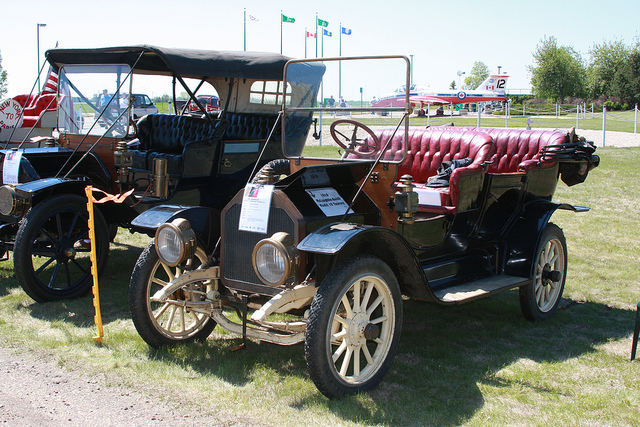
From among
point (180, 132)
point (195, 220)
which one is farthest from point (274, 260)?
point (180, 132)

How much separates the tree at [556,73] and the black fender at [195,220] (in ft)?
194

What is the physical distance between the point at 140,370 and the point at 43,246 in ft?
7.81

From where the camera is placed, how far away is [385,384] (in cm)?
347

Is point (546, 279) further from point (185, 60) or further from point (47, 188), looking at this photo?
point (47, 188)

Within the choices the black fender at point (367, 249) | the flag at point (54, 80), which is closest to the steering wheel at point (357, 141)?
the black fender at point (367, 249)

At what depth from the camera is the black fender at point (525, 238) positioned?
4641 millimetres

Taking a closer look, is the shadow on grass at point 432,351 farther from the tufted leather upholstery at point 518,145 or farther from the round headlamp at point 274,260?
the tufted leather upholstery at point 518,145

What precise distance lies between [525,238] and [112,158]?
4043 mm

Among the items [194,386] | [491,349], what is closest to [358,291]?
[194,386]

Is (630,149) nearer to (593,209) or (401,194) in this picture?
(593,209)

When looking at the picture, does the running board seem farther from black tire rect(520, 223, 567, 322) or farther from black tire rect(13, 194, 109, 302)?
black tire rect(13, 194, 109, 302)

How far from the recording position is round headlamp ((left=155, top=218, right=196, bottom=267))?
3.58 m

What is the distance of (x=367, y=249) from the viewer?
361 centimetres

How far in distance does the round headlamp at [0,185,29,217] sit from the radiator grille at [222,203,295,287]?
7.72 feet
